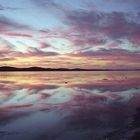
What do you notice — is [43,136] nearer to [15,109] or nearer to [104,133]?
[104,133]

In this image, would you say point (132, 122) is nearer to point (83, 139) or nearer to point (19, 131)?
point (83, 139)

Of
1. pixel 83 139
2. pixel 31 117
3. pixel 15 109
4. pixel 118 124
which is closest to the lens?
pixel 83 139

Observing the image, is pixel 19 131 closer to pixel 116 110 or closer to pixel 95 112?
pixel 95 112

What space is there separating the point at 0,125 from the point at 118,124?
6.38 m

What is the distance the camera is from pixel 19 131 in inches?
525

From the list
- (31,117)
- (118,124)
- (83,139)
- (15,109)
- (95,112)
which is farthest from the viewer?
(15,109)

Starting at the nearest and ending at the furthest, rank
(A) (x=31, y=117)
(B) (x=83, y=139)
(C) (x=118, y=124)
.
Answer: (B) (x=83, y=139) < (C) (x=118, y=124) < (A) (x=31, y=117)

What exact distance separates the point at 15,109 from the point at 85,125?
7.61 metres

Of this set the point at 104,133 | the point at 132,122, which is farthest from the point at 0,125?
the point at 132,122

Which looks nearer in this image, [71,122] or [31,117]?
[71,122]

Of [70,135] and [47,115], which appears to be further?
[47,115]

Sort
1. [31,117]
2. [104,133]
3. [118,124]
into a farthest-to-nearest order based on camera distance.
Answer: [31,117]
[118,124]
[104,133]

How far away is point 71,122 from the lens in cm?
1537

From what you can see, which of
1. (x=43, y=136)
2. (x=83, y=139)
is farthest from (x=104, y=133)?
(x=43, y=136)
